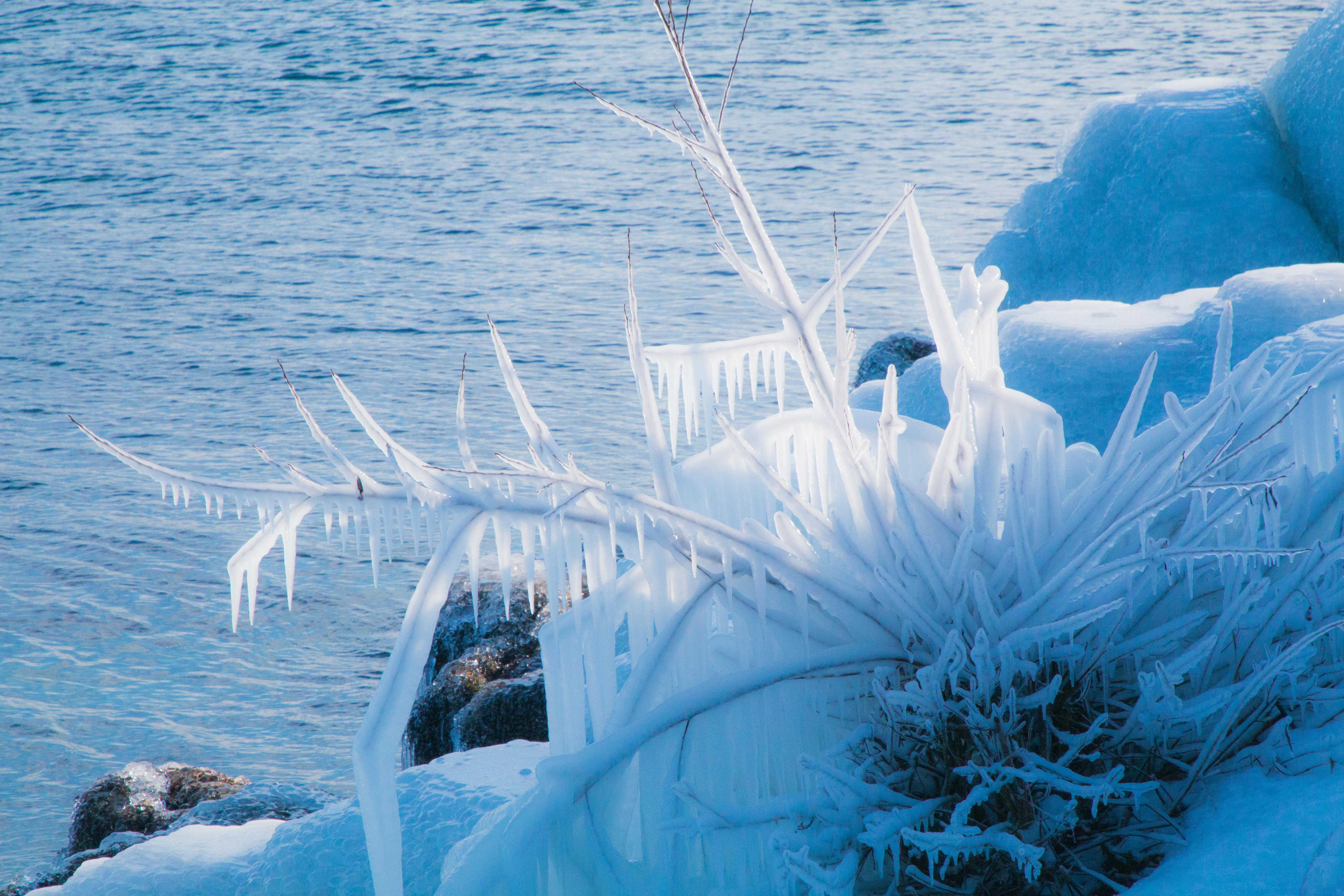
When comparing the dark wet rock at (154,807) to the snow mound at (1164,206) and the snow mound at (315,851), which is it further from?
the snow mound at (1164,206)

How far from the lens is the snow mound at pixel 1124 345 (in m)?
3.88

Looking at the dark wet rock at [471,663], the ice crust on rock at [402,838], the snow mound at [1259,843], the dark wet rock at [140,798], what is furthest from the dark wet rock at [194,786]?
the snow mound at [1259,843]

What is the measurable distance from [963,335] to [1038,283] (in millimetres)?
4778

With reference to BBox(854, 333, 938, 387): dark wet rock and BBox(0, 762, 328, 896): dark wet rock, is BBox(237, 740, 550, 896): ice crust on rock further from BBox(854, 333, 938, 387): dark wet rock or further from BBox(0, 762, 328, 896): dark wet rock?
BBox(854, 333, 938, 387): dark wet rock

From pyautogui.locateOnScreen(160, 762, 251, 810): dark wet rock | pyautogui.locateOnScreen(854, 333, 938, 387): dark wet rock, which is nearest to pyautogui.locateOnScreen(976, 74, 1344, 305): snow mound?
pyautogui.locateOnScreen(854, 333, 938, 387): dark wet rock

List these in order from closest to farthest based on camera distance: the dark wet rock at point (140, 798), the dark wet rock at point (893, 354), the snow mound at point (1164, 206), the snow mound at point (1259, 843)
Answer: the snow mound at point (1259, 843), the dark wet rock at point (140, 798), the snow mound at point (1164, 206), the dark wet rock at point (893, 354)

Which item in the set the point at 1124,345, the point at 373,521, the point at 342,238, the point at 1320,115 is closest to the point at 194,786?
the point at 373,521

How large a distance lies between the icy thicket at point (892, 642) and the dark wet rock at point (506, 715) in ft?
9.14

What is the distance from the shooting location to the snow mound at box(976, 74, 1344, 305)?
6203mm

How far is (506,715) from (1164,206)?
4.34 m

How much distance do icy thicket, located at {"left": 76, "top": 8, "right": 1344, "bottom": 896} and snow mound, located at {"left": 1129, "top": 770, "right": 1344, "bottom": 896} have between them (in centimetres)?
5

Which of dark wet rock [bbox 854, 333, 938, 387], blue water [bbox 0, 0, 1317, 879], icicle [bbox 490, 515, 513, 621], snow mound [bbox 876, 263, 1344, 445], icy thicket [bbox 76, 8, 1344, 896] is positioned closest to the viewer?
icy thicket [bbox 76, 8, 1344, 896]

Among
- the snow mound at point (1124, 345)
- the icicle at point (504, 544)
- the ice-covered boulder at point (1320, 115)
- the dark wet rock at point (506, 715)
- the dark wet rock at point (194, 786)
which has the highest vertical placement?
the ice-covered boulder at point (1320, 115)

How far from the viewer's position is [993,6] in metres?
16.6
